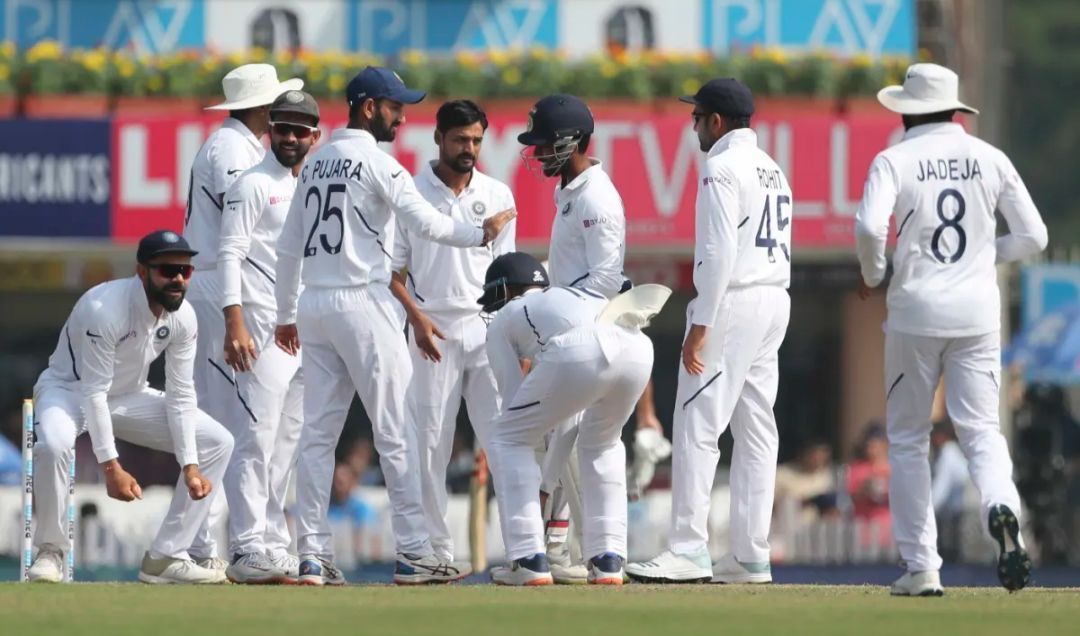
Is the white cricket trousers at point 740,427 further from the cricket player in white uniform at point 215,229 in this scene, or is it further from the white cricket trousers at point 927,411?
the cricket player in white uniform at point 215,229

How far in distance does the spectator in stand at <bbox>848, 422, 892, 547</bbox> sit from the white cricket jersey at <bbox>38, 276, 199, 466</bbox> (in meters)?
10.8

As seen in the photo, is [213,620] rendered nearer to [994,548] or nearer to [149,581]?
[149,581]

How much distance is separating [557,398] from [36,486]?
8.73 ft

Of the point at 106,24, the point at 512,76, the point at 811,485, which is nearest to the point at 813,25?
the point at 512,76

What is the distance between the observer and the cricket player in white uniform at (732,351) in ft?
38.3

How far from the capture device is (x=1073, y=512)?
74.9 feet

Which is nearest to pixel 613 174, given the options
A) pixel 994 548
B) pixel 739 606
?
pixel 994 548

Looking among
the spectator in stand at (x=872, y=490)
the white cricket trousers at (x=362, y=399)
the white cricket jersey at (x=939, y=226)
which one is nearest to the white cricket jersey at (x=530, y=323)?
the white cricket trousers at (x=362, y=399)

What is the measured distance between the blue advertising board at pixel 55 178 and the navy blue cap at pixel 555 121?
11.2 metres

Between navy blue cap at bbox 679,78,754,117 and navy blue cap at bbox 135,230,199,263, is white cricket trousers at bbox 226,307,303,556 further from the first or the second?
navy blue cap at bbox 679,78,754,117

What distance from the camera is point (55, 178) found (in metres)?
22.2

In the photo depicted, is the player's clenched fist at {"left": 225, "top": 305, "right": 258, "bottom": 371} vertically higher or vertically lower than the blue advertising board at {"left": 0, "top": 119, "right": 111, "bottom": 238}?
lower

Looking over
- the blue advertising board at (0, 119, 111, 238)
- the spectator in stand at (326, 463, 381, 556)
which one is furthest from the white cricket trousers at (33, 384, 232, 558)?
the blue advertising board at (0, 119, 111, 238)

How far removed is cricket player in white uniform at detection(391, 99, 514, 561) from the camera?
12.0 metres
